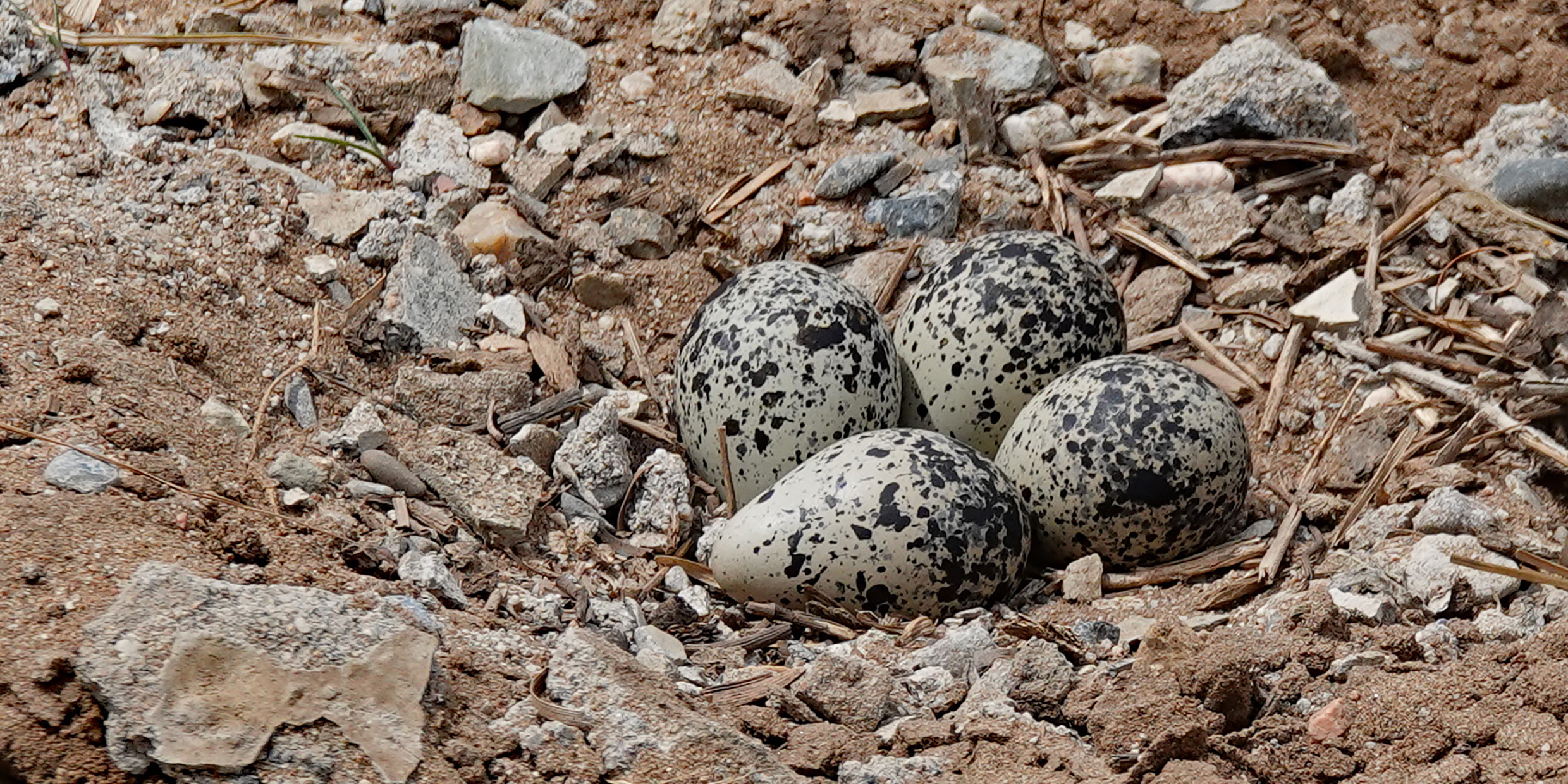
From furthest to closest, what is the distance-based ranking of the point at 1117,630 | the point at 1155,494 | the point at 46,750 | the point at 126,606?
the point at 1155,494 < the point at 1117,630 < the point at 126,606 < the point at 46,750

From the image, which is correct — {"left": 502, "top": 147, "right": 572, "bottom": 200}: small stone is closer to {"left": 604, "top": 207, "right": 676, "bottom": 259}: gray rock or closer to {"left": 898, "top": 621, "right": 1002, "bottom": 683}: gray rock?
{"left": 604, "top": 207, "right": 676, "bottom": 259}: gray rock

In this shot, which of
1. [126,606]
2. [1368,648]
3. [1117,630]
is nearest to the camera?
[126,606]

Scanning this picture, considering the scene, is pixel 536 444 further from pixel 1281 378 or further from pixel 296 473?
pixel 1281 378

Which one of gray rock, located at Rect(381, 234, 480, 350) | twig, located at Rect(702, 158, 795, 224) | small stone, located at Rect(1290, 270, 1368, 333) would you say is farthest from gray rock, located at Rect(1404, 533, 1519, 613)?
gray rock, located at Rect(381, 234, 480, 350)

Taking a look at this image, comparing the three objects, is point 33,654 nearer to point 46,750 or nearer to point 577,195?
point 46,750

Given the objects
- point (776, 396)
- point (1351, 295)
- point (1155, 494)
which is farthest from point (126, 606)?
point (1351, 295)

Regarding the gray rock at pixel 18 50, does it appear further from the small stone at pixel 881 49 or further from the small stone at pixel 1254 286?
the small stone at pixel 1254 286
